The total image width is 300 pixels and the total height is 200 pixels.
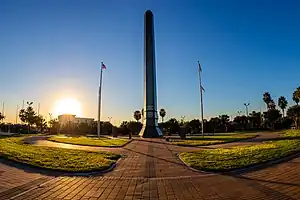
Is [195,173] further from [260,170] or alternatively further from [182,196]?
[182,196]

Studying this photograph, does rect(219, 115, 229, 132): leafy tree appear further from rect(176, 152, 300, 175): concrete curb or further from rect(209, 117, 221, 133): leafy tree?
rect(176, 152, 300, 175): concrete curb

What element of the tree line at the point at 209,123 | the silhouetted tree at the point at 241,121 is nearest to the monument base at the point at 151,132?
the tree line at the point at 209,123

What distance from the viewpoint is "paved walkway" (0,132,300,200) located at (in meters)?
6.39

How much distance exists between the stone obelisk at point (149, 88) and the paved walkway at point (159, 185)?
2967 centimetres

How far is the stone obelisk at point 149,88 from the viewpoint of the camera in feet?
130

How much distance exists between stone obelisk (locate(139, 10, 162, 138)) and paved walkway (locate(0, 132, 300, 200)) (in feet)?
97.3

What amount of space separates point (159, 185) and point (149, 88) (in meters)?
34.2

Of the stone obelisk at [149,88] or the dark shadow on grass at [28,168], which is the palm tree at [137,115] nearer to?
the stone obelisk at [149,88]

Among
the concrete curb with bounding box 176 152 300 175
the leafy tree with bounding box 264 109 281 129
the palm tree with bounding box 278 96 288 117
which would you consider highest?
the palm tree with bounding box 278 96 288 117

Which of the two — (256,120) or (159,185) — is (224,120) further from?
(159,185)

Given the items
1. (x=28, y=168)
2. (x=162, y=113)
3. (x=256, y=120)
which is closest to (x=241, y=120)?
(x=256, y=120)

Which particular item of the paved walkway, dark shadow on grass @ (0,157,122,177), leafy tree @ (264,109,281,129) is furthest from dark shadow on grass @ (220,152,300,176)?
leafy tree @ (264,109,281,129)

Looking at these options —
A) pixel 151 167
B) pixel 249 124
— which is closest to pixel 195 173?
pixel 151 167

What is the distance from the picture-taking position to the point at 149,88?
41500mm
